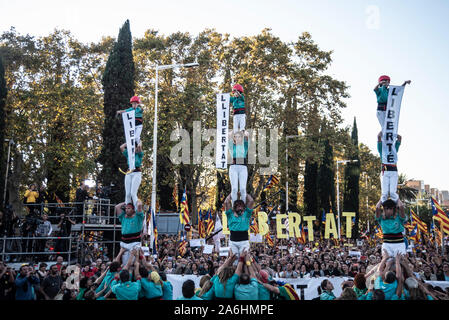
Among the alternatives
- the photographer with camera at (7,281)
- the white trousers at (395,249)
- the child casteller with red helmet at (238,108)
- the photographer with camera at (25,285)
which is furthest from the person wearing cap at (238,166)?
the photographer with camera at (7,281)

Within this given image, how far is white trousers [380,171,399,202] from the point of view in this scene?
10.4 meters

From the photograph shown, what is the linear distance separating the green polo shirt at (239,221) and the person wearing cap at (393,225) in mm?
3282

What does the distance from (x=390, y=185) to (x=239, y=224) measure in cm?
377

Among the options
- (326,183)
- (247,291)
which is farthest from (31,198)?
(326,183)

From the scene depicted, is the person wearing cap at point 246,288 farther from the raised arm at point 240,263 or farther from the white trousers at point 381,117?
the white trousers at point 381,117

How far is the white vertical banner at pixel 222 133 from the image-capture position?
11.3 meters

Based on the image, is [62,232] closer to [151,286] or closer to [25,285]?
[25,285]

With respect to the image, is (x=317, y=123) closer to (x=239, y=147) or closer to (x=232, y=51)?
(x=232, y=51)

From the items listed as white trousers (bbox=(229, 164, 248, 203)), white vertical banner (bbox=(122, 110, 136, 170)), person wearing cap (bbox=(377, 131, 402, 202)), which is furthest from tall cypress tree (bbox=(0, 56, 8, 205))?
person wearing cap (bbox=(377, 131, 402, 202))

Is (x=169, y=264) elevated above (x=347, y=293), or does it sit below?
below

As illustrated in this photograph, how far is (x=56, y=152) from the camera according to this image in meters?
28.4
